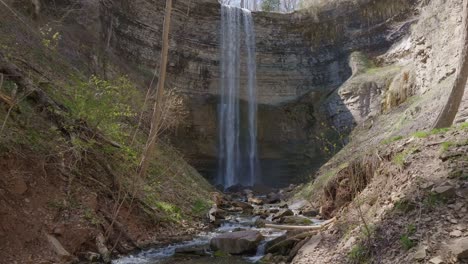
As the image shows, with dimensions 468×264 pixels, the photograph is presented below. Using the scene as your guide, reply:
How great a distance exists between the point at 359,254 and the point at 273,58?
28.6m

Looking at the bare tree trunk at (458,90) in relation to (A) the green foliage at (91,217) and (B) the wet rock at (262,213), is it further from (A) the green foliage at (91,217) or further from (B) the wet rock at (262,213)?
(A) the green foliage at (91,217)

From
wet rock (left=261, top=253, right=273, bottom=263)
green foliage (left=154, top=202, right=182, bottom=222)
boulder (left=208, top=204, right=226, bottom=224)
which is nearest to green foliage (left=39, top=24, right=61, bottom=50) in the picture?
green foliage (left=154, top=202, right=182, bottom=222)

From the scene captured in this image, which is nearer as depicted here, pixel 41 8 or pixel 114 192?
pixel 114 192

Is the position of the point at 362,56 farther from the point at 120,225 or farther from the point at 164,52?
the point at 120,225

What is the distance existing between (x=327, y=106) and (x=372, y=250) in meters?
23.5

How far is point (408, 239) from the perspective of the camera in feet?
14.9

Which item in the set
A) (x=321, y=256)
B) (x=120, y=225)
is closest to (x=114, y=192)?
(x=120, y=225)

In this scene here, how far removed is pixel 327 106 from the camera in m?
27.5

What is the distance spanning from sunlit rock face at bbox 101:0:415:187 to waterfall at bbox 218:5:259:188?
0.55m

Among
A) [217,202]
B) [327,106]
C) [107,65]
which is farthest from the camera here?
[327,106]

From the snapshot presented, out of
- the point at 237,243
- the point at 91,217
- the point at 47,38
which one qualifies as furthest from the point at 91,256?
the point at 47,38

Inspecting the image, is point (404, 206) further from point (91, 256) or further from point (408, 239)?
point (91, 256)

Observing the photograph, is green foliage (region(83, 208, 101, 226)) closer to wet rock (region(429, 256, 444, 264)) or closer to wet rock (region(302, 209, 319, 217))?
wet rock (region(429, 256, 444, 264))

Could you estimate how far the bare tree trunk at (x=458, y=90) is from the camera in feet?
26.5
